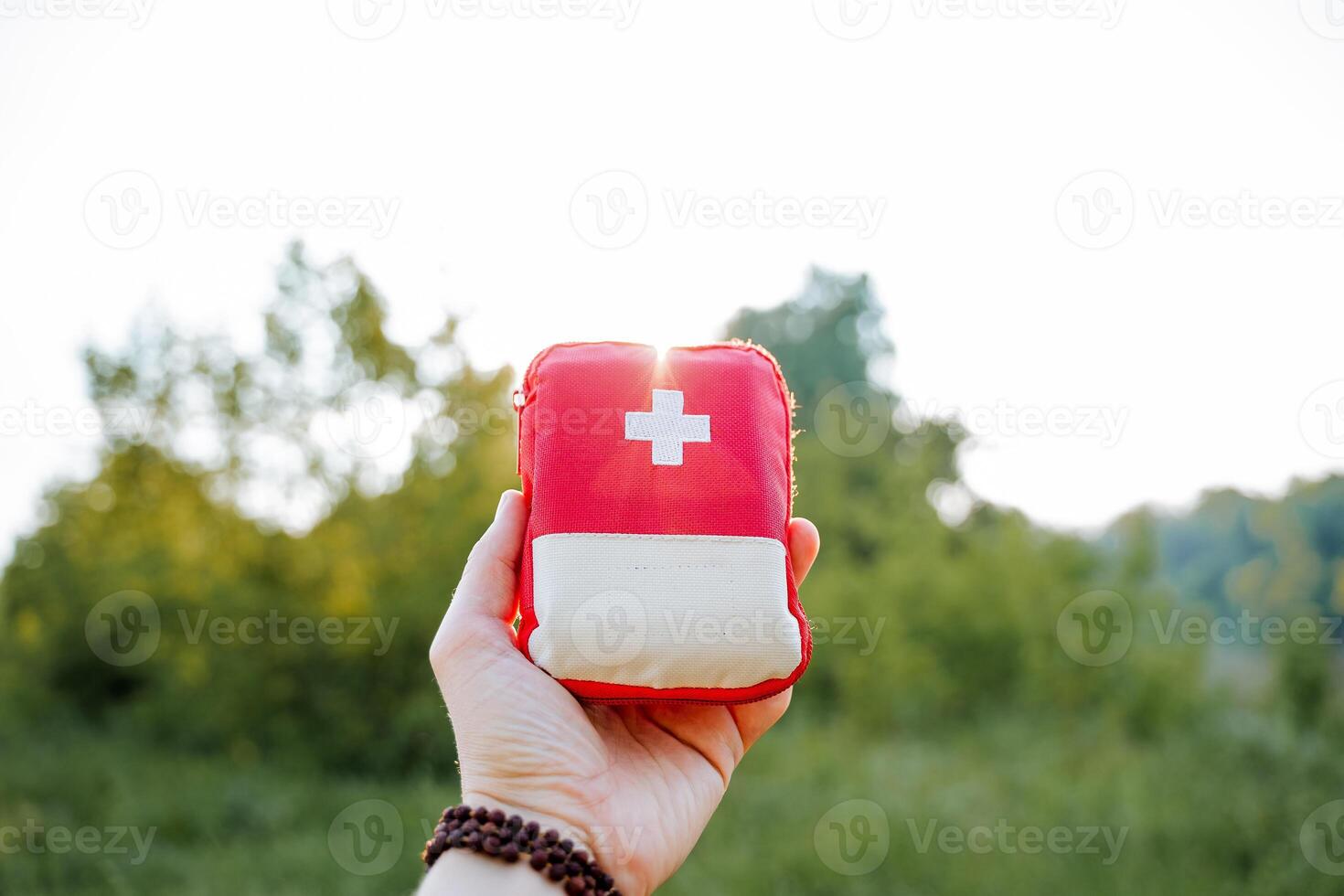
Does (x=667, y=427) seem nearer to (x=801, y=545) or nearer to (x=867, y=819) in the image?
(x=801, y=545)

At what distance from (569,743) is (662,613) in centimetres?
32

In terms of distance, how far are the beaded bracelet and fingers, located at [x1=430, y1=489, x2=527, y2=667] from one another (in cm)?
36

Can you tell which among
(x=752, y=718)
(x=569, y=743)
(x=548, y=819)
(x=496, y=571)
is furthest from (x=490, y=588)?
(x=752, y=718)

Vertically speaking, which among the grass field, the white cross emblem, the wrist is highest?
the white cross emblem

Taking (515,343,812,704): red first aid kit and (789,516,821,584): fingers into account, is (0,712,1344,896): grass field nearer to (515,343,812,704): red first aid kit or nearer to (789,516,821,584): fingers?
(789,516,821,584): fingers

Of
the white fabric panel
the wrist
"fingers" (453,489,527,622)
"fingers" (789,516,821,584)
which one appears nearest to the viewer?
the wrist

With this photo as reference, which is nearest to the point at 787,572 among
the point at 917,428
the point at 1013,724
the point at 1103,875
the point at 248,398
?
the point at 1103,875

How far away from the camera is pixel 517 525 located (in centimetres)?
208

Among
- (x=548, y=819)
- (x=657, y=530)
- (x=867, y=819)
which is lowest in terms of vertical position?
(x=867, y=819)

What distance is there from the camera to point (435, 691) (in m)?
7.84

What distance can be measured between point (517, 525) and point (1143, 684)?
8.25 meters

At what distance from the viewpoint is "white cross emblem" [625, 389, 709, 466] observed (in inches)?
78.0

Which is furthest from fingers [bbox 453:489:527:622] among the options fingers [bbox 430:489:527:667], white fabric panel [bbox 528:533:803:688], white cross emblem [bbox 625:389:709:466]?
white cross emblem [bbox 625:389:709:466]

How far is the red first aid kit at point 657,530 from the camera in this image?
1892 millimetres
